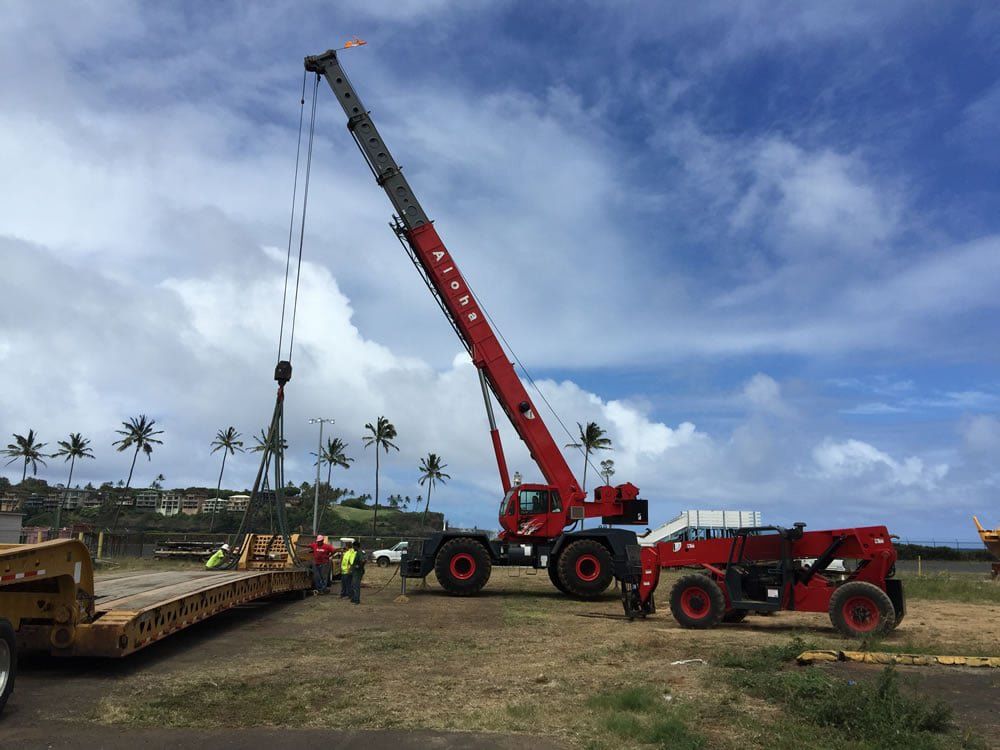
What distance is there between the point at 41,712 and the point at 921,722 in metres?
8.17

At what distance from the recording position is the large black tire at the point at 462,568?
19531mm

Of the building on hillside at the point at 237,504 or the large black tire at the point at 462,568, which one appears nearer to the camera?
the large black tire at the point at 462,568

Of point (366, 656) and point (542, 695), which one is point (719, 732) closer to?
point (542, 695)

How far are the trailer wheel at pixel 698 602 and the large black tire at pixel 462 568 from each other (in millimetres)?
6787

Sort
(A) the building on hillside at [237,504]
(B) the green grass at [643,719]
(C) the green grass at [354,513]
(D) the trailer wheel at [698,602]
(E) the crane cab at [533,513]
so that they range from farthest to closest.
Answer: (C) the green grass at [354,513] → (A) the building on hillside at [237,504] → (E) the crane cab at [533,513] → (D) the trailer wheel at [698,602] → (B) the green grass at [643,719]

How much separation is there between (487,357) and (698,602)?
927 centimetres

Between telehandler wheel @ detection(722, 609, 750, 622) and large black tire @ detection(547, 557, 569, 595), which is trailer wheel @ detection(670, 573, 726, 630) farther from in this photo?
large black tire @ detection(547, 557, 569, 595)

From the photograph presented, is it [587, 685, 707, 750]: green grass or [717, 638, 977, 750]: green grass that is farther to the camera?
[587, 685, 707, 750]: green grass

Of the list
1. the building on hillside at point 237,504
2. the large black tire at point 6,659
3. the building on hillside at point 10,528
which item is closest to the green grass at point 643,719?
the large black tire at point 6,659

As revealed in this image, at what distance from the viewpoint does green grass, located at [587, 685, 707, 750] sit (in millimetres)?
6305

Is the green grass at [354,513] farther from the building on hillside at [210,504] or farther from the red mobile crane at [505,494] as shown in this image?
the red mobile crane at [505,494]

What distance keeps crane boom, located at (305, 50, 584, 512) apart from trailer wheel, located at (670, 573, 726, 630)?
669cm

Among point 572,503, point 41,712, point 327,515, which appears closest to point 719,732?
point 41,712

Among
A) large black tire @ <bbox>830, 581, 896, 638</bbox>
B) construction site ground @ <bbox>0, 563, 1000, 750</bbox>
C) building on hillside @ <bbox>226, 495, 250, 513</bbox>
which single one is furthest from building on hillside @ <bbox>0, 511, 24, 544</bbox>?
building on hillside @ <bbox>226, 495, 250, 513</bbox>
